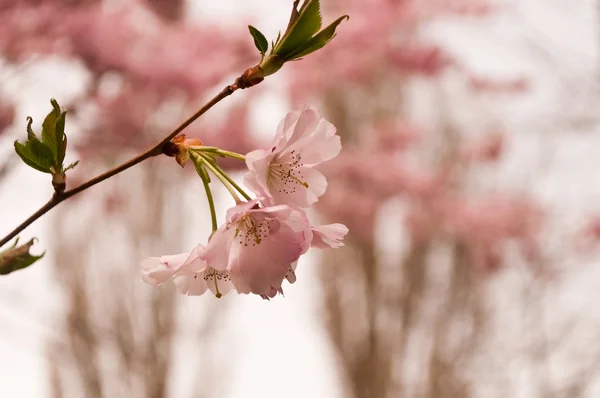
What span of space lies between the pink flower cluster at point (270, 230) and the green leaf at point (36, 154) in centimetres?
6

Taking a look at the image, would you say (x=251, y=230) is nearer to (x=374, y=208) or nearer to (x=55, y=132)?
(x=55, y=132)

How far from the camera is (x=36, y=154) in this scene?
0.23m

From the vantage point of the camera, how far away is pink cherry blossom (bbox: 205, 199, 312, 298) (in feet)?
0.78

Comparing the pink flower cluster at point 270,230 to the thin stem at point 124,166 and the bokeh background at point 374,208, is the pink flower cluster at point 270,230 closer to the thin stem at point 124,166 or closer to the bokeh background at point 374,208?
the thin stem at point 124,166

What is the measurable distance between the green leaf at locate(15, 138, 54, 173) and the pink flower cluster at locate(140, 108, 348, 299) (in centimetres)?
6

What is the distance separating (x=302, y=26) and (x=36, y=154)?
105mm

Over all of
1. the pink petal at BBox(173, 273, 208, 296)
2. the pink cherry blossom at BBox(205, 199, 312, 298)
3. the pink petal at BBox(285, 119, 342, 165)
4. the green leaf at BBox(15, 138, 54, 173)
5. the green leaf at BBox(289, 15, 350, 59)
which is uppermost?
the pink petal at BBox(285, 119, 342, 165)

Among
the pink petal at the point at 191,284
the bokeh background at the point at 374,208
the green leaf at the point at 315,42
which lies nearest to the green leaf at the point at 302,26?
the green leaf at the point at 315,42

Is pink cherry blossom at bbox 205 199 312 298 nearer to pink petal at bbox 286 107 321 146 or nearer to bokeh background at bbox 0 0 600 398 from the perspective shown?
pink petal at bbox 286 107 321 146

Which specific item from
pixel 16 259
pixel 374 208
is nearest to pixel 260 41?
pixel 16 259

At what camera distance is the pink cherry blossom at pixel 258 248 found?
239mm

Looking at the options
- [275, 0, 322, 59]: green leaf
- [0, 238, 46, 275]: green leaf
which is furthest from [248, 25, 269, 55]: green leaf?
[0, 238, 46, 275]: green leaf

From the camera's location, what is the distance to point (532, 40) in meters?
1.60

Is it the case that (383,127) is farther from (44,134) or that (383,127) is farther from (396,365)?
(44,134)
